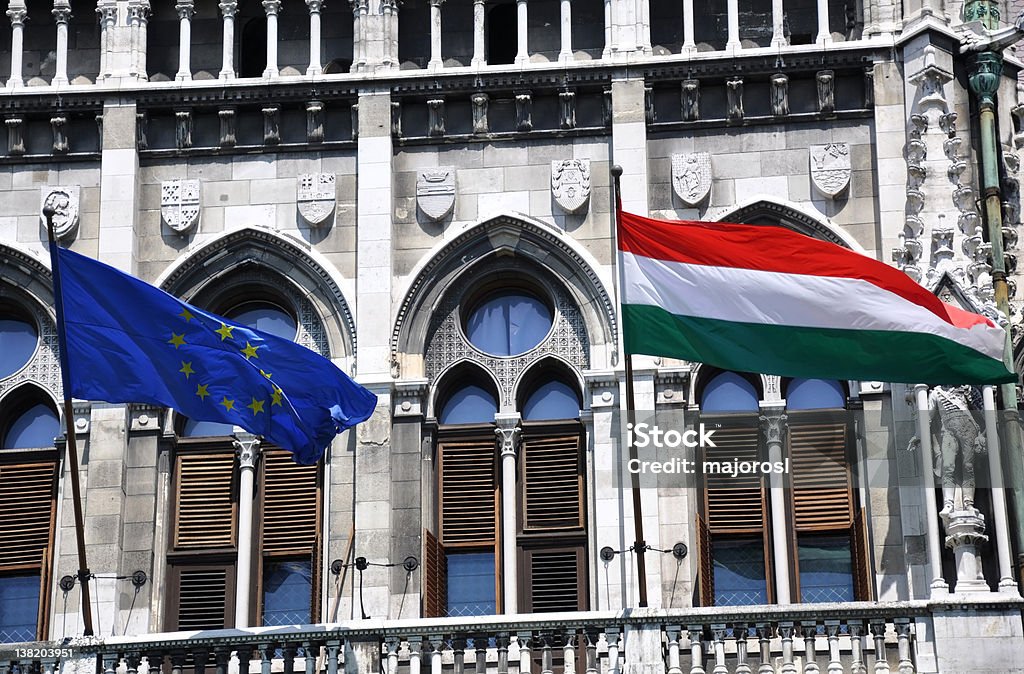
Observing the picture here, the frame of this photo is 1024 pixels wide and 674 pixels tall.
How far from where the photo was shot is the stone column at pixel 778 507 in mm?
36562

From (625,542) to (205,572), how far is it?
602cm

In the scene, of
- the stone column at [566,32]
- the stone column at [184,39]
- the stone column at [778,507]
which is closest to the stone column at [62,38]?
the stone column at [184,39]

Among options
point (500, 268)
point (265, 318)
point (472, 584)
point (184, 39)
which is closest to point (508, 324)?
point (500, 268)

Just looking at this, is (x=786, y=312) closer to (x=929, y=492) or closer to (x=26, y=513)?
(x=929, y=492)

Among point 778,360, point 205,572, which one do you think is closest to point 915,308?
point 778,360

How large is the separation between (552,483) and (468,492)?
121 centimetres

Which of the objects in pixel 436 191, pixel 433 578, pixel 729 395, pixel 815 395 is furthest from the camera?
pixel 436 191

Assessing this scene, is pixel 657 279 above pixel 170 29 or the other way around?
the other way around

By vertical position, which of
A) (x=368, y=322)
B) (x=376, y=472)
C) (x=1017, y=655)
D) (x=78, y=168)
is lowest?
(x=1017, y=655)

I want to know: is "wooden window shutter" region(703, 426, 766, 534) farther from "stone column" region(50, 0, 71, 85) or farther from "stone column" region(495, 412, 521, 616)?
"stone column" region(50, 0, 71, 85)

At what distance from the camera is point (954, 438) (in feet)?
118

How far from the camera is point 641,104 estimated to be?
38906 millimetres

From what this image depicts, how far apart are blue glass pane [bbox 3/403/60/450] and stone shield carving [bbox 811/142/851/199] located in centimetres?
1167

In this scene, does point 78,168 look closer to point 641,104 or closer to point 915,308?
point 641,104
